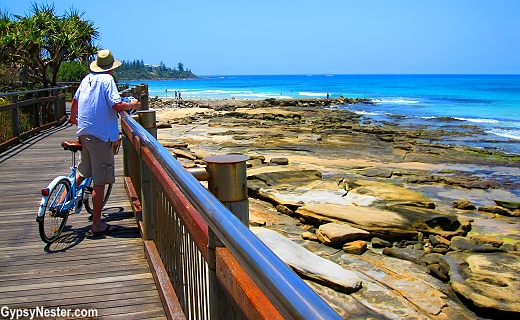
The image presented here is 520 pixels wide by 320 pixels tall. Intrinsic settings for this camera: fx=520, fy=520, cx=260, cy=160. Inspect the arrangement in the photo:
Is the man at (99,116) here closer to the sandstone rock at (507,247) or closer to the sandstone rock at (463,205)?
the sandstone rock at (507,247)

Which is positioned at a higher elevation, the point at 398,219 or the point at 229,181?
the point at 229,181

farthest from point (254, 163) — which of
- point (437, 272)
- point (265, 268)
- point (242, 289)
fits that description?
point (265, 268)

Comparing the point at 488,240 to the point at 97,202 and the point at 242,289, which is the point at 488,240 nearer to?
the point at 97,202

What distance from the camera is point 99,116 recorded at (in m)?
5.03

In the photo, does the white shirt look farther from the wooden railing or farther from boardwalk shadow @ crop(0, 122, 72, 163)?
the wooden railing

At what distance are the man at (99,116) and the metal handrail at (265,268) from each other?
3.15 m

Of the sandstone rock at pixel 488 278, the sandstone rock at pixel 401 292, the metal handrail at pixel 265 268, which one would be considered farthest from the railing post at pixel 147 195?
the sandstone rock at pixel 488 278

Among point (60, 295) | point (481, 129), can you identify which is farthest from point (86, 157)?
point (481, 129)

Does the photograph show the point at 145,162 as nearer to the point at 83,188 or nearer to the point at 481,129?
the point at 83,188

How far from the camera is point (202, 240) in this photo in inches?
91.5

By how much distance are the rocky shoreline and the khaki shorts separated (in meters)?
2.69

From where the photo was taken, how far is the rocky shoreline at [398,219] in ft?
20.4

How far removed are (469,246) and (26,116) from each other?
11950 mm

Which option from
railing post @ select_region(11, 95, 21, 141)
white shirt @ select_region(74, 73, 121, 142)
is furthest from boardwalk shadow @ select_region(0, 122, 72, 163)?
white shirt @ select_region(74, 73, 121, 142)
